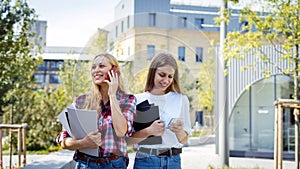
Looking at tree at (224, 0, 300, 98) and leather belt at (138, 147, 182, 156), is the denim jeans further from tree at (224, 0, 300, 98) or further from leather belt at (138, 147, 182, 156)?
tree at (224, 0, 300, 98)

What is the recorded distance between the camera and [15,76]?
20.2ft

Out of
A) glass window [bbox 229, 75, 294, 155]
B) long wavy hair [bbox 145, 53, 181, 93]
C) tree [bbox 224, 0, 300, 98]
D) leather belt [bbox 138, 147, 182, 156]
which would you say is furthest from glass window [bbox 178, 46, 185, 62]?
glass window [bbox 229, 75, 294, 155]

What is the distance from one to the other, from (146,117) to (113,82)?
0.16m

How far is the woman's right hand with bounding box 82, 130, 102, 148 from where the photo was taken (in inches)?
53.7

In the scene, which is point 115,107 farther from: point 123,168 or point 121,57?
point 123,168

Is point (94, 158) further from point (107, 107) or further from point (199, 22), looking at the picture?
point (199, 22)

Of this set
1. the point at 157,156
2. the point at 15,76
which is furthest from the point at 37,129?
the point at 157,156

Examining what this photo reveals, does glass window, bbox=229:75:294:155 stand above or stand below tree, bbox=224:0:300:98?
below

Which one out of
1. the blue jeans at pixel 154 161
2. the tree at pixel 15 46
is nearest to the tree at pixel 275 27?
the tree at pixel 15 46

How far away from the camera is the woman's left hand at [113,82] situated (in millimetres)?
1359

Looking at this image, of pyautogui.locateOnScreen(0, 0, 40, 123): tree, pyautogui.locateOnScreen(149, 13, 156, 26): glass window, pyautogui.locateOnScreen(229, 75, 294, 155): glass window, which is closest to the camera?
pyautogui.locateOnScreen(149, 13, 156, 26): glass window

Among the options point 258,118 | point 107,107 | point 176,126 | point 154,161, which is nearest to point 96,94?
point 107,107

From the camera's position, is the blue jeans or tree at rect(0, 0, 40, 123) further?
tree at rect(0, 0, 40, 123)

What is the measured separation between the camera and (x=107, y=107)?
1441 millimetres
